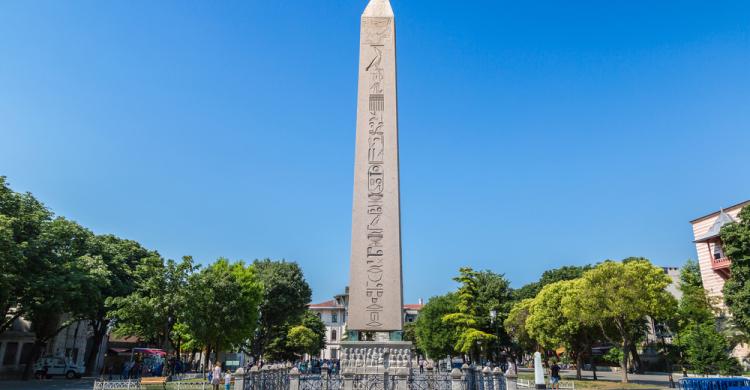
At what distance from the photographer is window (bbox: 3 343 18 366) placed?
26.1 m

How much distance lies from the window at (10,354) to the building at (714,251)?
36.7m

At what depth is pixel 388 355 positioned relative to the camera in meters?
11.7

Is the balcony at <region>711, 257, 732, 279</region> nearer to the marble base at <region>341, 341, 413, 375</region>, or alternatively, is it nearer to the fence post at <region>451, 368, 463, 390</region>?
the fence post at <region>451, 368, 463, 390</region>

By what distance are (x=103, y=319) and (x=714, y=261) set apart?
33828 mm

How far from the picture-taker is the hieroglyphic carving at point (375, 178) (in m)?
11.5

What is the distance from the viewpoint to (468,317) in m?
32.6

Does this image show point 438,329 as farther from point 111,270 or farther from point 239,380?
point 239,380

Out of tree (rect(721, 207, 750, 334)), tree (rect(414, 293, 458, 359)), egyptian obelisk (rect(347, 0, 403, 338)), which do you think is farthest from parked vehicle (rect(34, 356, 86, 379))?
tree (rect(721, 207, 750, 334))

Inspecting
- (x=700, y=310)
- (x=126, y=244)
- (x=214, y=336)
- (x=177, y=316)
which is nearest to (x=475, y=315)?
(x=700, y=310)

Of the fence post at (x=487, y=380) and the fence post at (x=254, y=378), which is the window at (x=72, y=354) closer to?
the fence post at (x=254, y=378)

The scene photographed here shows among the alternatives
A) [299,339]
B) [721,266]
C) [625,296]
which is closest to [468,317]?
[625,296]

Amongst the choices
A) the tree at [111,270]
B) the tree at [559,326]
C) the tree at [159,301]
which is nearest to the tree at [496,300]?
the tree at [559,326]

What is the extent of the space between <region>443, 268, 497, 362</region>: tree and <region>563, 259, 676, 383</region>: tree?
31.6 ft

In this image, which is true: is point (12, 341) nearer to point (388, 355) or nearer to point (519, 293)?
point (388, 355)
